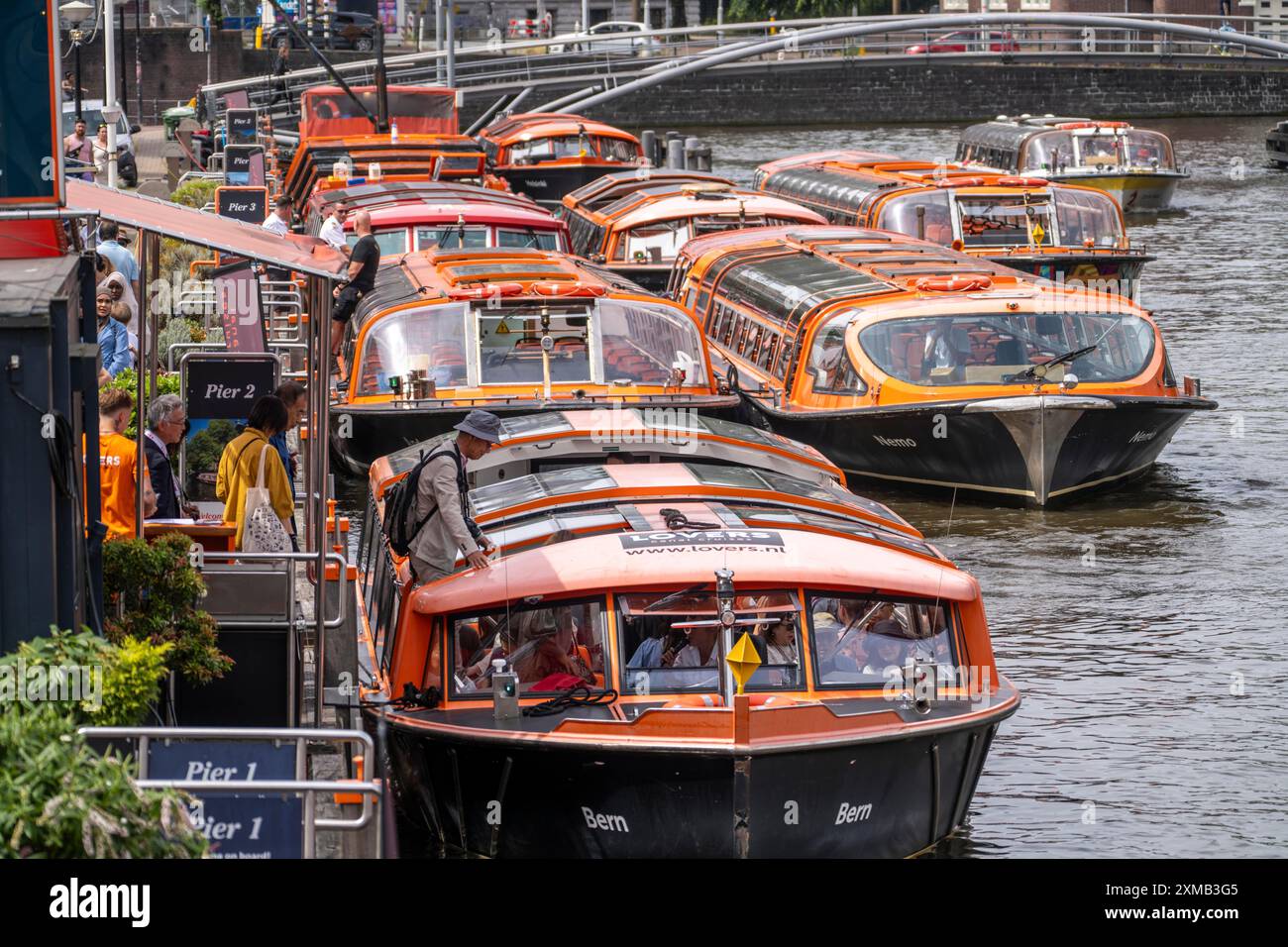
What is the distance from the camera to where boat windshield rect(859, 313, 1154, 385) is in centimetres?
2053

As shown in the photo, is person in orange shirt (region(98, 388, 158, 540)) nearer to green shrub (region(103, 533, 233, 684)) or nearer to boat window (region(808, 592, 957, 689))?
green shrub (region(103, 533, 233, 684))

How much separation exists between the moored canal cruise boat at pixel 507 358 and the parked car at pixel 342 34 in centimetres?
4967

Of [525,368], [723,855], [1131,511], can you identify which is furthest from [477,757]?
[1131,511]

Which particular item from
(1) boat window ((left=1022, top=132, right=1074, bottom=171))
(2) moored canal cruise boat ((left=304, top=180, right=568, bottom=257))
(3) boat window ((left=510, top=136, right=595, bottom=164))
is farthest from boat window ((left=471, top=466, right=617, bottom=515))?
(1) boat window ((left=1022, top=132, right=1074, bottom=171))

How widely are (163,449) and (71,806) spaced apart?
6.72 meters

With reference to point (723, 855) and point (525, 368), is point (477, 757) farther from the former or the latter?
point (525, 368)

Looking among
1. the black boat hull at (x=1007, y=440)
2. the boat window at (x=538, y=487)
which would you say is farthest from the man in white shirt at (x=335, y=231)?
the boat window at (x=538, y=487)

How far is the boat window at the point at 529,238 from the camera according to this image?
85.1 ft

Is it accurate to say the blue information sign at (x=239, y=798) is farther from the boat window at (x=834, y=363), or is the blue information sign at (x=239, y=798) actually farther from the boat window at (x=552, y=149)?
the boat window at (x=552, y=149)

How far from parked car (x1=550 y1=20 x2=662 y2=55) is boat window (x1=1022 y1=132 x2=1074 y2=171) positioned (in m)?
18.5

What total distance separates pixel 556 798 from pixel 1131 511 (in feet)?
42.0

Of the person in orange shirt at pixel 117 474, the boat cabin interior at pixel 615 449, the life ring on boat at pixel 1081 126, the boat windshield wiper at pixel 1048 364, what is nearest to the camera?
the person in orange shirt at pixel 117 474

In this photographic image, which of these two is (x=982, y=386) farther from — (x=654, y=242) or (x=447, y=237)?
(x=654, y=242)
